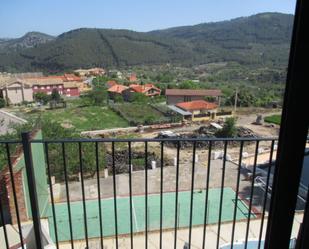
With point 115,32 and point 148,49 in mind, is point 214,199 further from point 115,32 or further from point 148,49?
point 115,32

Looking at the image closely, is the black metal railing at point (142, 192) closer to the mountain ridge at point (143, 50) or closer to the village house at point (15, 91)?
the village house at point (15, 91)

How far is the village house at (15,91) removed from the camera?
111ft

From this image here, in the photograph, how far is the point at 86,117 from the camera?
27.3 metres

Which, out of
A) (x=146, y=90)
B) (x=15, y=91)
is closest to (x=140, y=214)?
(x=146, y=90)

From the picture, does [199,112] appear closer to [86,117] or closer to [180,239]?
[86,117]

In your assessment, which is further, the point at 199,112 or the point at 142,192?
the point at 199,112

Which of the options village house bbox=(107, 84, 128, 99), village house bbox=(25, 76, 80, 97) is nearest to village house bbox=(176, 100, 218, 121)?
village house bbox=(107, 84, 128, 99)

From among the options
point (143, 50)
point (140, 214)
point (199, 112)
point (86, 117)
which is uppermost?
point (143, 50)

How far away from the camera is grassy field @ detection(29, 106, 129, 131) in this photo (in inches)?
959

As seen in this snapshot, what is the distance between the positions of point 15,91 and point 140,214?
105 ft

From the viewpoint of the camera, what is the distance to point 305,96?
92 cm

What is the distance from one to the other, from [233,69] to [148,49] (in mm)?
28898

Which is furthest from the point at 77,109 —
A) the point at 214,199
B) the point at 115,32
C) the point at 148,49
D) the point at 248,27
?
the point at 248,27

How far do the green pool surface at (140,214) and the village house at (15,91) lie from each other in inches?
1149
